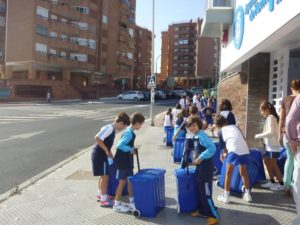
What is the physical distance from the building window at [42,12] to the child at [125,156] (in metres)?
55.5

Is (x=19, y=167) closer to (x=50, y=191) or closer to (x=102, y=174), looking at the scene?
(x=50, y=191)

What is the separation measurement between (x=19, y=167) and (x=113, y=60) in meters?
66.9

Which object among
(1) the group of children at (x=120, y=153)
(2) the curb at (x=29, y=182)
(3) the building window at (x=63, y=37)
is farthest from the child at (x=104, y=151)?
(3) the building window at (x=63, y=37)

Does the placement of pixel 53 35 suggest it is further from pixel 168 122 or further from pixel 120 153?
pixel 120 153

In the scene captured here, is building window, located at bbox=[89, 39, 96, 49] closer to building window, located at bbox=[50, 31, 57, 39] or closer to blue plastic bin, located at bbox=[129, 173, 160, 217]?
building window, located at bbox=[50, 31, 57, 39]

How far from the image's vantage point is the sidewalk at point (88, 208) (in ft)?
18.3

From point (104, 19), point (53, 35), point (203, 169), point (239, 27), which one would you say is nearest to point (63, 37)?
point (53, 35)

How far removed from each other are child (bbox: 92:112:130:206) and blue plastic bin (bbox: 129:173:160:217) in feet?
2.16

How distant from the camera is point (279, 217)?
5684 mm

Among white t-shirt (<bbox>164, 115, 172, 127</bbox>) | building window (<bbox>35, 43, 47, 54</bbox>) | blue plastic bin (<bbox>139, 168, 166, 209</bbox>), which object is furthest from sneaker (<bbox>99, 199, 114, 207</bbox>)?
building window (<bbox>35, 43, 47, 54</bbox>)

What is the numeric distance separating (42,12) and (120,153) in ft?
186

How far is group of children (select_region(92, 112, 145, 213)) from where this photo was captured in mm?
5926

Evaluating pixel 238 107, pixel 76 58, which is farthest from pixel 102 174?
pixel 76 58

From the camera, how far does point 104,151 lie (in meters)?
6.23
